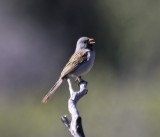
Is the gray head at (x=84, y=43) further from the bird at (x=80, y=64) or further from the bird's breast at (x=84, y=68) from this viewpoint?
the bird's breast at (x=84, y=68)

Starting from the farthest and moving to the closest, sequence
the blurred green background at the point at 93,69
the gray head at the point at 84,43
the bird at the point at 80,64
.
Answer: the blurred green background at the point at 93,69 → the gray head at the point at 84,43 → the bird at the point at 80,64

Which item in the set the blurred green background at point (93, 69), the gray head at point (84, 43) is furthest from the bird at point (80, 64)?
the blurred green background at point (93, 69)

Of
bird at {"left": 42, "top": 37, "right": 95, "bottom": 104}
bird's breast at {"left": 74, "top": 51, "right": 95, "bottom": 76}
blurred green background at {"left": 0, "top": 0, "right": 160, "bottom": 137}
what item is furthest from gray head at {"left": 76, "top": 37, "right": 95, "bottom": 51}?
blurred green background at {"left": 0, "top": 0, "right": 160, "bottom": 137}

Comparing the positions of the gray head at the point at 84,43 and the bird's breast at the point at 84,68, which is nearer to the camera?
the bird's breast at the point at 84,68

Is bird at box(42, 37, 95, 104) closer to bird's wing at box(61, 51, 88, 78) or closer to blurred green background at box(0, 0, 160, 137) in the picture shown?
bird's wing at box(61, 51, 88, 78)

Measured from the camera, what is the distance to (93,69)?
21.9 metres

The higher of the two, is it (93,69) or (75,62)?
(93,69)

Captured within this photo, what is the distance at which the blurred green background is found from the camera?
19.0 m

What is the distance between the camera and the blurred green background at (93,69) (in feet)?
62.3

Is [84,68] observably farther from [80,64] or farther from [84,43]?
[84,43]

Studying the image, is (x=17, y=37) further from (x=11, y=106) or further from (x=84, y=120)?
(x=84, y=120)

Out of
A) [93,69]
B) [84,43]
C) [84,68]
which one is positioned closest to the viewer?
[84,68]

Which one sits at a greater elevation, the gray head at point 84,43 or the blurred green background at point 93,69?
the blurred green background at point 93,69

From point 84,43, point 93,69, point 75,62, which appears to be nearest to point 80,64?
point 75,62
